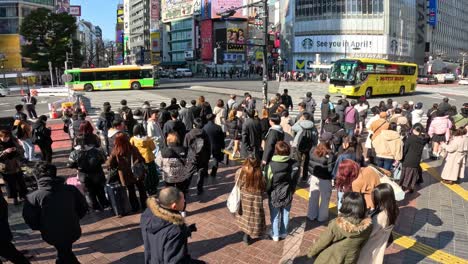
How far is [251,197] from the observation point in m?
5.57

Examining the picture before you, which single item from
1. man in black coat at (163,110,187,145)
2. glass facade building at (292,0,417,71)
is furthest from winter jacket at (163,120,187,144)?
glass facade building at (292,0,417,71)

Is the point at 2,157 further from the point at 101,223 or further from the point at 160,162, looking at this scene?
the point at 160,162

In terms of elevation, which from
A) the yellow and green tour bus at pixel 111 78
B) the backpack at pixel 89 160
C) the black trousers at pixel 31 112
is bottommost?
the backpack at pixel 89 160

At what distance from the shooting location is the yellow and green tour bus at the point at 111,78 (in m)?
38.3

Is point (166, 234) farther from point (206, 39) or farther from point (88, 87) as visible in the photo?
point (206, 39)

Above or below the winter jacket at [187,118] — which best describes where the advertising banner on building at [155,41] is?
above

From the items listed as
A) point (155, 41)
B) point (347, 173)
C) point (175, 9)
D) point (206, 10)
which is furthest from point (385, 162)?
point (155, 41)

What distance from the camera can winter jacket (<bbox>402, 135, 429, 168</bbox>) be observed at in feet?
26.7

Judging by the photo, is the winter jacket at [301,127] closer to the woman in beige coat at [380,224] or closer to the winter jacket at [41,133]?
the woman in beige coat at [380,224]

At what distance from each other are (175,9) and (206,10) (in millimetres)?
17492

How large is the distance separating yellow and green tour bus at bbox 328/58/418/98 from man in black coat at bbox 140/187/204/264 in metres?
28.8

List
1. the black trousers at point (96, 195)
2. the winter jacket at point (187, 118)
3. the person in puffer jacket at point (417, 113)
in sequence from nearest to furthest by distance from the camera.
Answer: the black trousers at point (96, 195) → the winter jacket at point (187, 118) → the person in puffer jacket at point (417, 113)

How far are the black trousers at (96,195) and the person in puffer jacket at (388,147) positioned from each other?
5868mm

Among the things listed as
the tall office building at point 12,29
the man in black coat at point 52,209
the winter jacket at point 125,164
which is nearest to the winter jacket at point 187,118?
the winter jacket at point 125,164
